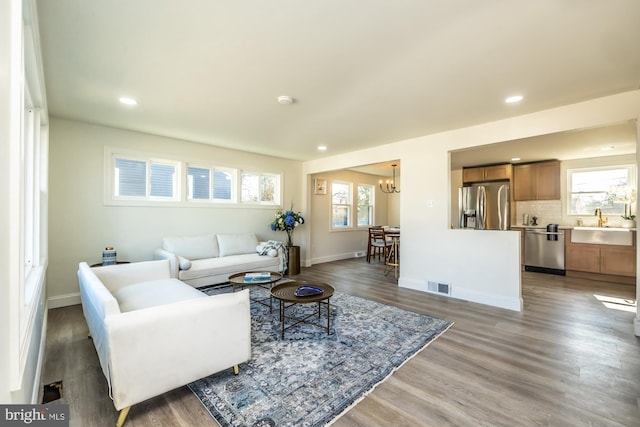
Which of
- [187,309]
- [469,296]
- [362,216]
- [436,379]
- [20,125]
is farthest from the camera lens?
[362,216]

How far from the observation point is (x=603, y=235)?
17.2ft

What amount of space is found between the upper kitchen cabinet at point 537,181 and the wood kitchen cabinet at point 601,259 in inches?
44.7

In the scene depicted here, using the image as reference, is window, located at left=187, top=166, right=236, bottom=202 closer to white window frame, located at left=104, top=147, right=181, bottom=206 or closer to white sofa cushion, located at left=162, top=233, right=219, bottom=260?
white window frame, located at left=104, top=147, right=181, bottom=206

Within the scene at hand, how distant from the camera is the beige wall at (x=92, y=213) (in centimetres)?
373

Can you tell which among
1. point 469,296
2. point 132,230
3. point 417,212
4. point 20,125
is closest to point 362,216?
point 417,212

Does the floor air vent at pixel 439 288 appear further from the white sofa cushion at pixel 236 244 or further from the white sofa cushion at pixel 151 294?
the white sofa cushion at pixel 151 294

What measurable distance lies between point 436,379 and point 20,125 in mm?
2888

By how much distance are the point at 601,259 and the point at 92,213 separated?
342 inches

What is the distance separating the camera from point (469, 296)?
4004 millimetres

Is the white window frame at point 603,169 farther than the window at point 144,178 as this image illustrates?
Yes

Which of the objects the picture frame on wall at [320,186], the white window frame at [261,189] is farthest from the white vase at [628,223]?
the white window frame at [261,189]

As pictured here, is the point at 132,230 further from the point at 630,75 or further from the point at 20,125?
the point at 630,75

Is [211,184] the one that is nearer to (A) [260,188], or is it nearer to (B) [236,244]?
(A) [260,188]

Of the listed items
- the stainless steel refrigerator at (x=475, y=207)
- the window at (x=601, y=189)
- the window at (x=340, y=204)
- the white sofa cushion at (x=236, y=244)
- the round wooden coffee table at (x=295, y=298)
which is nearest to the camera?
the round wooden coffee table at (x=295, y=298)
